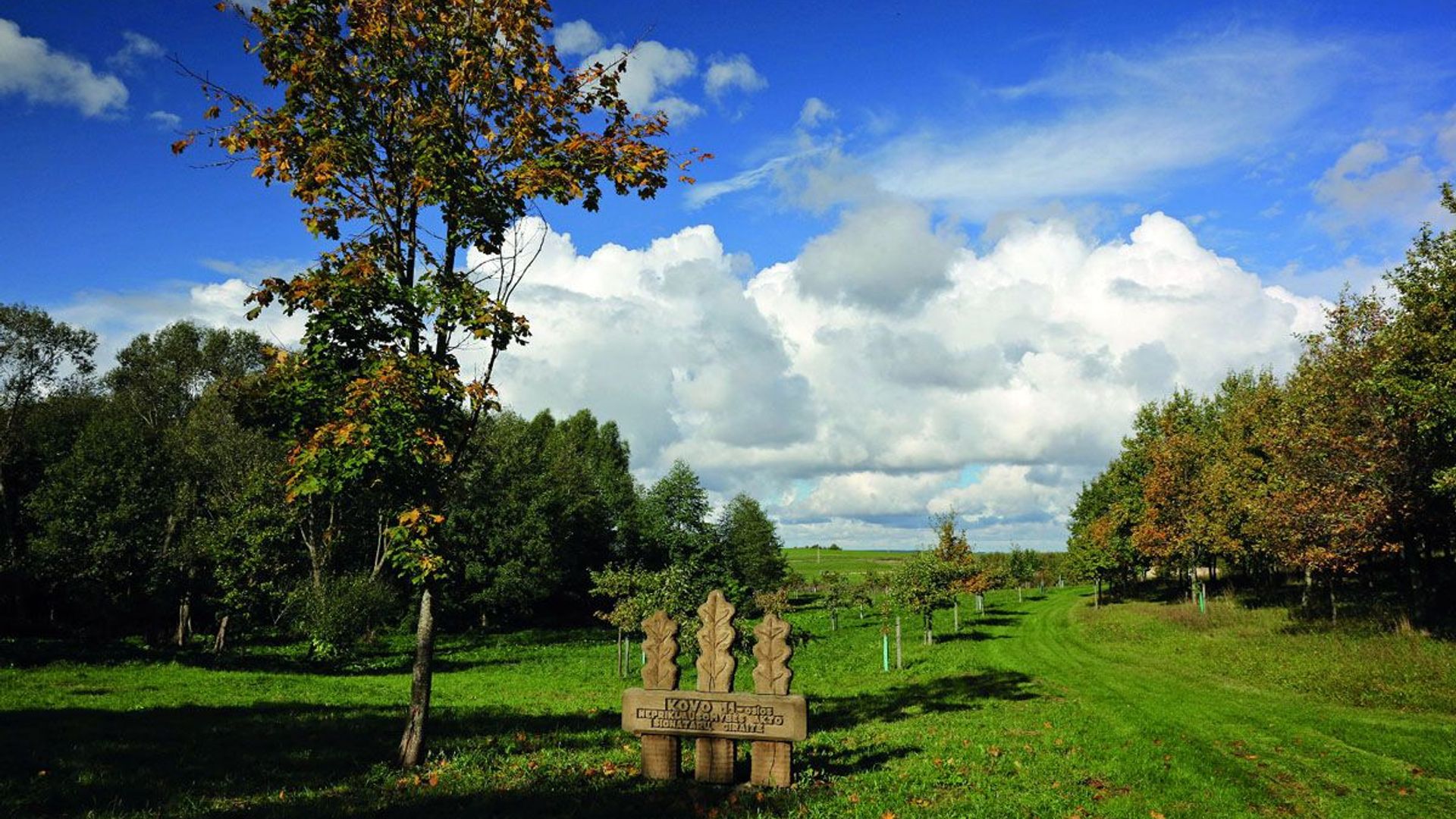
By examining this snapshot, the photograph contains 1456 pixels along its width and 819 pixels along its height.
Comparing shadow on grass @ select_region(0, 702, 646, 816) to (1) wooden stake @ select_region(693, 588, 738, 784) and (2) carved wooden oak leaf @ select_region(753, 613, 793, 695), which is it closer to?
(1) wooden stake @ select_region(693, 588, 738, 784)

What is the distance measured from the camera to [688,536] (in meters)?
62.6

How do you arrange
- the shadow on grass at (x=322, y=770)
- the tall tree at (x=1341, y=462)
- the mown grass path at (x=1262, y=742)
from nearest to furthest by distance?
the shadow on grass at (x=322, y=770) → the mown grass path at (x=1262, y=742) → the tall tree at (x=1341, y=462)

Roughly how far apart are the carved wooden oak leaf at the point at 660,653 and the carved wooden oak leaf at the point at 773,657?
1.39m

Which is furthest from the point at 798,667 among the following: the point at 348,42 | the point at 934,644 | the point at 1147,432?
the point at 1147,432

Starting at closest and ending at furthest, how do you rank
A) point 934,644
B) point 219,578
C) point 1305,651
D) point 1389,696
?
point 1389,696 → point 1305,651 → point 219,578 → point 934,644

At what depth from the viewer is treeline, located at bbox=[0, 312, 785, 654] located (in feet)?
113

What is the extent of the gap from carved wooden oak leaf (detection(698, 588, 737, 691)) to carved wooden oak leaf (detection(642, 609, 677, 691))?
1.71ft

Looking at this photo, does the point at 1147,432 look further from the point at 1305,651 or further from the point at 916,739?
the point at 916,739

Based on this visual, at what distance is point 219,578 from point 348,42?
3041cm

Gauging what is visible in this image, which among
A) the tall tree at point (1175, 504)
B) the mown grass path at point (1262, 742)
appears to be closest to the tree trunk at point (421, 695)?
the mown grass path at point (1262, 742)

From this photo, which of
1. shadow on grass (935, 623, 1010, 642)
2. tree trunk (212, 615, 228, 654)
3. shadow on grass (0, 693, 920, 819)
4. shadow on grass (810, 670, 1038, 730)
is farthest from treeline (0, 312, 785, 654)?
shadow on grass (935, 623, 1010, 642)

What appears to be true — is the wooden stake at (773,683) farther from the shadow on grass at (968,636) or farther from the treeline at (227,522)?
the shadow on grass at (968,636)

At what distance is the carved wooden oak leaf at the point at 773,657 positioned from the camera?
10617 millimetres

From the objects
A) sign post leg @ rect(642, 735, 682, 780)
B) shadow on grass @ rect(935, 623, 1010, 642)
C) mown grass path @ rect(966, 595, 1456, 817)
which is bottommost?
shadow on grass @ rect(935, 623, 1010, 642)
